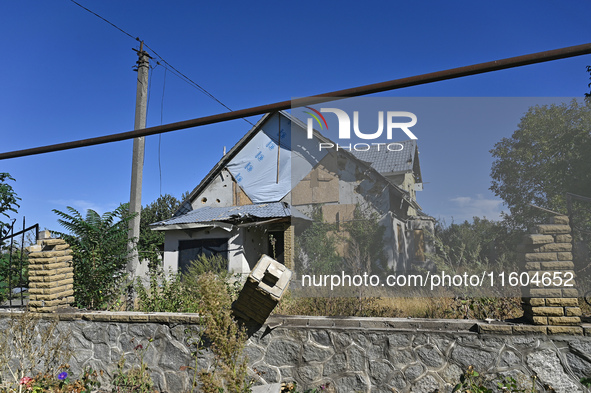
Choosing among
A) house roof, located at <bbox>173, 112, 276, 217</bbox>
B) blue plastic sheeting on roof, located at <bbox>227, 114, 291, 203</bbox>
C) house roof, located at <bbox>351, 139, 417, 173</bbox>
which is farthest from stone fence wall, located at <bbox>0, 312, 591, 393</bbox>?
house roof, located at <bbox>173, 112, 276, 217</bbox>

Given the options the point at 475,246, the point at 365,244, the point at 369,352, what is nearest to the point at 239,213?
the point at 365,244

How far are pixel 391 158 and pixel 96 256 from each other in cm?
681

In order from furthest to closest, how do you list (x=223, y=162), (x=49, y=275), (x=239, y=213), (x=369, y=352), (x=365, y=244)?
(x=223, y=162) → (x=239, y=213) → (x=365, y=244) → (x=49, y=275) → (x=369, y=352)

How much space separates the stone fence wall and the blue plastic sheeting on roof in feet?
30.0

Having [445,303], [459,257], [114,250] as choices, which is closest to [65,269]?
[114,250]

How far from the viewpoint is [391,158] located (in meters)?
9.37

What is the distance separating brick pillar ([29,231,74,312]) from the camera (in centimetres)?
533

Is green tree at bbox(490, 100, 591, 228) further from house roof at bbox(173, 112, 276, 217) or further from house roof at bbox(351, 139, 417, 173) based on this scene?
house roof at bbox(173, 112, 276, 217)

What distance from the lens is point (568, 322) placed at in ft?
11.8

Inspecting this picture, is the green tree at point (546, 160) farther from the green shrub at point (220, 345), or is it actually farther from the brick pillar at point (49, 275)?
the brick pillar at point (49, 275)

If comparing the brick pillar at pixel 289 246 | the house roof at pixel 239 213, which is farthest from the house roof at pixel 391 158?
the brick pillar at pixel 289 246

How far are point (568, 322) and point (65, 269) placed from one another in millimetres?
6398

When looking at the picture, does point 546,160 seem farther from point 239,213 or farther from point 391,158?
point 239,213

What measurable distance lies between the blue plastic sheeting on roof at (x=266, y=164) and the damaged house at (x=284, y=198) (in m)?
0.04
